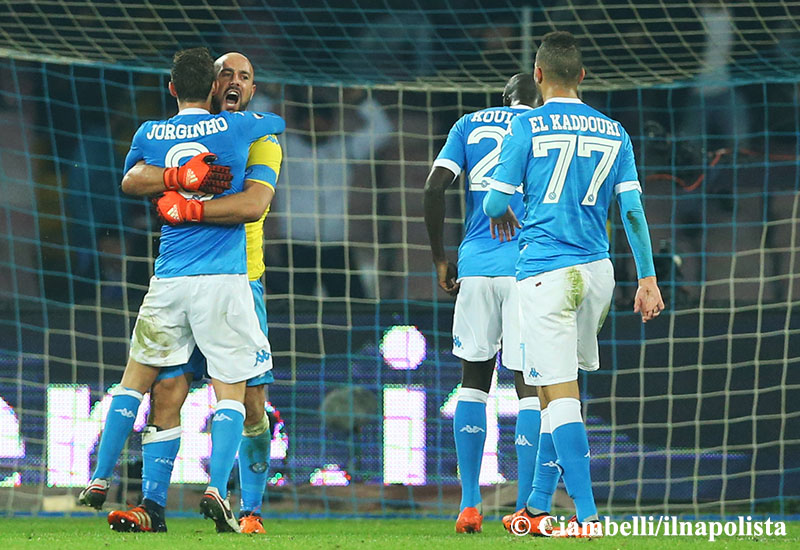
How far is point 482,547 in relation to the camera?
3715 mm

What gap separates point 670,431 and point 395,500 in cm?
176

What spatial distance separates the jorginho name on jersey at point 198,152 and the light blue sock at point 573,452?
1.35m

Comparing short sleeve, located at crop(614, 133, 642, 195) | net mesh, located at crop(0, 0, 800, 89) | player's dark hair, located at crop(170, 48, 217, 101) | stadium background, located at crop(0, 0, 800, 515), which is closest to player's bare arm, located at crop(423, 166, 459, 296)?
short sleeve, located at crop(614, 133, 642, 195)

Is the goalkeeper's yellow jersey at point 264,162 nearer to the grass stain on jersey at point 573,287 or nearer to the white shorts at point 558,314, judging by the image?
the white shorts at point 558,314

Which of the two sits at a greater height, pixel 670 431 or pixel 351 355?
pixel 351 355

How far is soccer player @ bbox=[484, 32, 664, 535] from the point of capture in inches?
159

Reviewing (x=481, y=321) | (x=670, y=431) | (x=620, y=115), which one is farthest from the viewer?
(x=620, y=115)

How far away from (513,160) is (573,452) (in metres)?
1.03

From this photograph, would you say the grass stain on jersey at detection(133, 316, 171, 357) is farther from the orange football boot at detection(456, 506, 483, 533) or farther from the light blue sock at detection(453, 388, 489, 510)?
the orange football boot at detection(456, 506, 483, 533)

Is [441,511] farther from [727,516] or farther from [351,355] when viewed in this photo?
[727,516]

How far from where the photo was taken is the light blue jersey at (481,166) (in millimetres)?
4938

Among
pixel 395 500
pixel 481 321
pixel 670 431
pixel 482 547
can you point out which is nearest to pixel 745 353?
pixel 670 431

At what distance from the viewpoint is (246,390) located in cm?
483

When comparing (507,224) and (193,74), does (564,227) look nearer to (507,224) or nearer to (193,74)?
(507,224)
